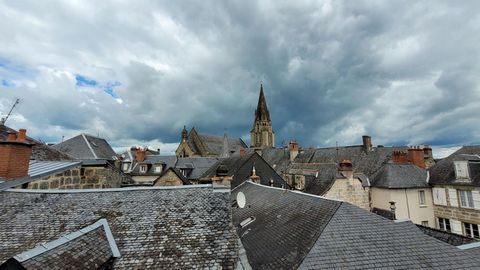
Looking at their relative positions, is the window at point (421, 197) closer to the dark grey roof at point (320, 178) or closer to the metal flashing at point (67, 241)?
the dark grey roof at point (320, 178)

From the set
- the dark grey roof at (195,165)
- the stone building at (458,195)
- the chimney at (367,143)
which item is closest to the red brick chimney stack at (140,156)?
the dark grey roof at (195,165)

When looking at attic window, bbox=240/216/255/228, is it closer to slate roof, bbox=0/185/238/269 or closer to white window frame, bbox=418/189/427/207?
slate roof, bbox=0/185/238/269

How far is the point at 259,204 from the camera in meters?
13.3

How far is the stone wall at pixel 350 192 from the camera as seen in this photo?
17906 millimetres

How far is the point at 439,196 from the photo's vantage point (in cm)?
1884

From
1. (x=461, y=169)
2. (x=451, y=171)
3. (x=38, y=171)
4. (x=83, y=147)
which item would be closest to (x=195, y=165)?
(x=83, y=147)

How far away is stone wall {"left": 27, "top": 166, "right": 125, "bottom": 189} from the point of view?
835cm

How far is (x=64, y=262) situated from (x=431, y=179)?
2373 cm

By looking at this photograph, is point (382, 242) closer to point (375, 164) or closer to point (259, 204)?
point (259, 204)

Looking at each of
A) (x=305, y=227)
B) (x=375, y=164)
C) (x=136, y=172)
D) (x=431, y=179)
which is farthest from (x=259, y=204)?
(x=136, y=172)

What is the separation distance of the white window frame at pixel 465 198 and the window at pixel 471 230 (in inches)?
48.3

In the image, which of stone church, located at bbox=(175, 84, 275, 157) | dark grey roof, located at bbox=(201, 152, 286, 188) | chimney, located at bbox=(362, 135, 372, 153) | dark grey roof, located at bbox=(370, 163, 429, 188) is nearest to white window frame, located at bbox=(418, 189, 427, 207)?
dark grey roof, located at bbox=(370, 163, 429, 188)

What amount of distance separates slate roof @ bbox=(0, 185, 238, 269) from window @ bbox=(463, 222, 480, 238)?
1882 centimetres

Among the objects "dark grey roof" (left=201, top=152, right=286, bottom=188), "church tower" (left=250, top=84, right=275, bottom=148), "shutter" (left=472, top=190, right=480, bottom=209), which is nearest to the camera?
"shutter" (left=472, top=190, right=480, bottom=209)
